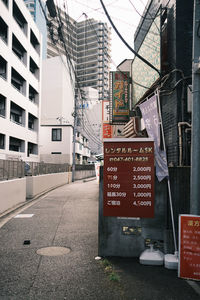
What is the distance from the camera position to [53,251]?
6.64 metres

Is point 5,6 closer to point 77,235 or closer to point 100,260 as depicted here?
point 77,235

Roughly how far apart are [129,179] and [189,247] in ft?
6.17

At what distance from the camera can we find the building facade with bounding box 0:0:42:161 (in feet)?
89.9

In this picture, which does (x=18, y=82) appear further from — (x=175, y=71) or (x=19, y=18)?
(x=175, y=71)

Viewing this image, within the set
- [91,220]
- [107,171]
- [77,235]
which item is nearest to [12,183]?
[91,220]

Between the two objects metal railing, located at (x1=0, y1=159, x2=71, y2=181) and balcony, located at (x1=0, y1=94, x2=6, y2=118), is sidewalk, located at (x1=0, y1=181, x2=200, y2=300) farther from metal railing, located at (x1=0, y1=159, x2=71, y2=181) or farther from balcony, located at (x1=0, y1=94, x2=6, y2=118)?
balcony, located at (x1=0, y1=94, x2=6, y2=118)

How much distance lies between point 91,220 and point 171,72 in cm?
616

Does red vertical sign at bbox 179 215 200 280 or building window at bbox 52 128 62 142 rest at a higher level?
building window at bbox 52 128 62 142

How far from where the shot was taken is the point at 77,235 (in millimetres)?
8242

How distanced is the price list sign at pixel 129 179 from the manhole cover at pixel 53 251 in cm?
151

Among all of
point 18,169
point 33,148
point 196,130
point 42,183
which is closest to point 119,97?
point 18,169

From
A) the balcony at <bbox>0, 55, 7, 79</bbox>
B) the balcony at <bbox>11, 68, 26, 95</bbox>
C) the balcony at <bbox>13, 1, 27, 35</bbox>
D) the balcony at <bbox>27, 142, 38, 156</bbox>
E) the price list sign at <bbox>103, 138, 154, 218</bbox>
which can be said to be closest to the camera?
the price list sign at <bbox>103, 138, 154, 218</bbox>

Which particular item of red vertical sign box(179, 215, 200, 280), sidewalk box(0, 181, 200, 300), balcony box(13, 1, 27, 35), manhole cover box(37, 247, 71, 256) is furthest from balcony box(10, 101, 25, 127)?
red vertical sign box(179, 215, 200, 280)

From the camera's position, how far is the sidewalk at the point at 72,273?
4.34m
